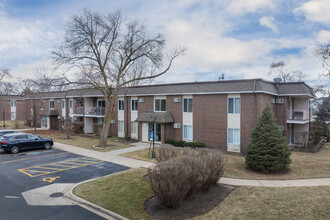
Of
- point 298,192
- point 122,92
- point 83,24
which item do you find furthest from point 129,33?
point 298,192

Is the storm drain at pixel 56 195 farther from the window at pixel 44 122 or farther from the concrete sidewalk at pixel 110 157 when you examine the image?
the window at pixel 44 122

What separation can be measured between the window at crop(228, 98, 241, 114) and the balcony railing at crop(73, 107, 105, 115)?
55.7 feet

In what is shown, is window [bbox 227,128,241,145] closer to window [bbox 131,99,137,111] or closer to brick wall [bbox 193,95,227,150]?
brick wall [bbox 193,95,227,150]

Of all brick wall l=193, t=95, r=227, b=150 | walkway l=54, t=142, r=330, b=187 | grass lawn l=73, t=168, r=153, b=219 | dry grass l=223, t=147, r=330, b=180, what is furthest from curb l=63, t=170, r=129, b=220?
brick wall l=193, t=95, r=227, b=150

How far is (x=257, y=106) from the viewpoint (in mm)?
16891

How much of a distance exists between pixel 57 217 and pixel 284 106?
19.9 m

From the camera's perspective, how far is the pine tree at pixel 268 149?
39.7 feet

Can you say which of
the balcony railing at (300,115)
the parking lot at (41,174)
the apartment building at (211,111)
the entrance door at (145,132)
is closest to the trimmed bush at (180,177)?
the parking lot at (41,174)

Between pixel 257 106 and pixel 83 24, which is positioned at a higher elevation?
pixel 83 24

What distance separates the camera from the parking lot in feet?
24.1

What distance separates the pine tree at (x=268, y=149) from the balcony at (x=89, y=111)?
66.8ft

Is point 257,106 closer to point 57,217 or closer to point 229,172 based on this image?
point 229,172

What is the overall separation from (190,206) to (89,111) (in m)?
25.6

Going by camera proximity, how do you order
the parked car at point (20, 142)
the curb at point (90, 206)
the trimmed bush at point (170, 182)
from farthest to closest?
the parked car at point (20, 142) → the curb at point (90, 206) → the trimmed bush at point (170, 182)
